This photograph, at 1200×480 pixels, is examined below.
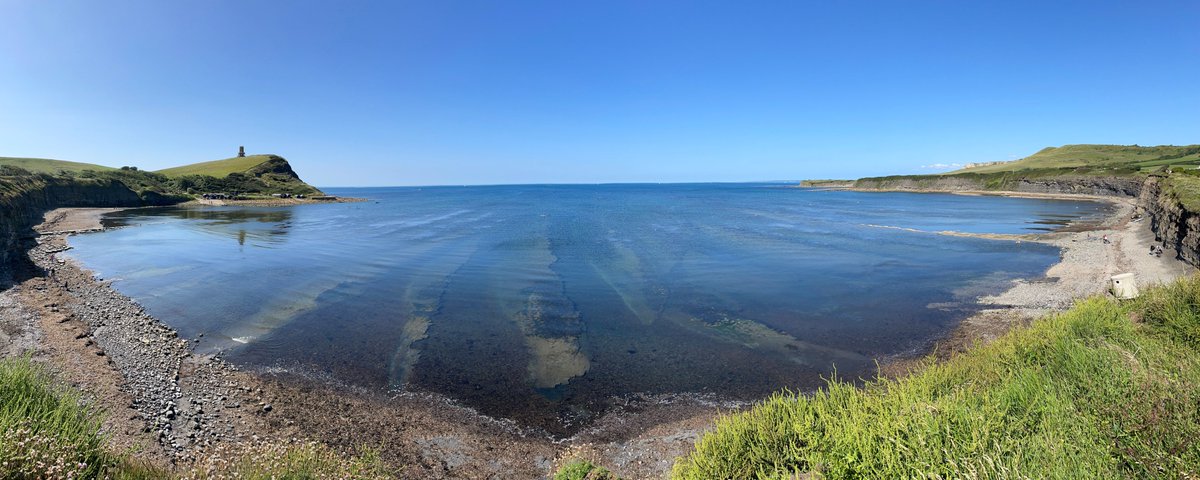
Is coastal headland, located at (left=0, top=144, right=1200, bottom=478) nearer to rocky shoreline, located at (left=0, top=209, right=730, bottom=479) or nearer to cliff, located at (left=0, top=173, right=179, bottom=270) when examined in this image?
rocky shoreline, located at (left=0, top=209, right=730, bottom=479)

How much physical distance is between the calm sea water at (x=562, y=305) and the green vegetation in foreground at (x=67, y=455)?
629cm

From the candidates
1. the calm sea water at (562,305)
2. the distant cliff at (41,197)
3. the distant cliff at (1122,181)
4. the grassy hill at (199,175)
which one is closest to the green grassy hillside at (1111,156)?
the distant cliff at (1122,181)

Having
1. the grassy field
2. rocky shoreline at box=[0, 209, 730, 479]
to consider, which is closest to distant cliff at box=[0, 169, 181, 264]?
rocky shoreline at box=[0, 209, 730, 479]

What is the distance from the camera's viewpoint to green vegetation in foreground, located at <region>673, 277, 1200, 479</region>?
5.14 metres

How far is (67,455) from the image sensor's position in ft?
17.5

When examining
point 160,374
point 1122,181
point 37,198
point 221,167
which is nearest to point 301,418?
point 160,374

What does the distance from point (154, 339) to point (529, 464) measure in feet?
51.3

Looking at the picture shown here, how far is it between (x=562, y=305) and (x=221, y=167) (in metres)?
183

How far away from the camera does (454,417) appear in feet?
39.9

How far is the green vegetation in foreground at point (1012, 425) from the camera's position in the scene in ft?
16.9

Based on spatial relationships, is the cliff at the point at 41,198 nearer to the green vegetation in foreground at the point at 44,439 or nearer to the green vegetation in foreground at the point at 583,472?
the green vegetation in foreground at the point at 44,439

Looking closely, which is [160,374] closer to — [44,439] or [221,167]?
[44,439]

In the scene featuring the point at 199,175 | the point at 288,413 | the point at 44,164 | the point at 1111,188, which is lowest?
the point at 288,413

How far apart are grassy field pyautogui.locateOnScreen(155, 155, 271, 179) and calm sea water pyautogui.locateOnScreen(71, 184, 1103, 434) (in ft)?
414
